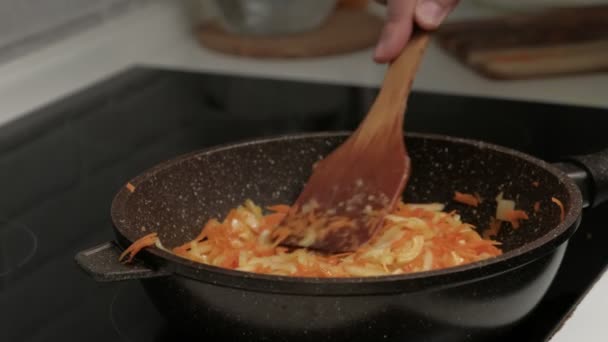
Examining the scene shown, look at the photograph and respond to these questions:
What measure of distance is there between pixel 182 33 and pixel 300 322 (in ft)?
3.93

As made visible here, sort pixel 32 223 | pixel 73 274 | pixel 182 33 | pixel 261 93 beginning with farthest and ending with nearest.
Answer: pixel 182 33 → pixel 261 93 → pixel 32 223 → pixel 73 274

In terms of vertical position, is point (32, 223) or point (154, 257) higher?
point (154, 257)

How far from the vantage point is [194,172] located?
0.92 metres

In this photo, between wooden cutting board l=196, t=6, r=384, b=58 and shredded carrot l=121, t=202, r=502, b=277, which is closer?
shredded carrot l=121, t=202, r=502, b=277

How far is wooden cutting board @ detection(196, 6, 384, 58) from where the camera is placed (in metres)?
1.59

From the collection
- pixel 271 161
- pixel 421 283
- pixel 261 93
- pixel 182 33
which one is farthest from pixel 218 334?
pixel 182 33

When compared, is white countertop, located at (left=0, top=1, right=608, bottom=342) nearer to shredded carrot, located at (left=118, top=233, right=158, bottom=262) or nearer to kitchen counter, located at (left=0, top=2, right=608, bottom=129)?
kitchen counter, located at (left=0, top=2, right=608, bottom=129)

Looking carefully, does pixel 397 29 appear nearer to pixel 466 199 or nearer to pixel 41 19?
pixel 466 199

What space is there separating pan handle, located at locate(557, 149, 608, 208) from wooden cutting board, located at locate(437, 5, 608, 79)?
642mm

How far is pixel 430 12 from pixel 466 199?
0.63 feet

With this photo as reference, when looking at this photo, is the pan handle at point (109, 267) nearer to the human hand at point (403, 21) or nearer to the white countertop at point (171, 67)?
the human hand at point (403, 21)

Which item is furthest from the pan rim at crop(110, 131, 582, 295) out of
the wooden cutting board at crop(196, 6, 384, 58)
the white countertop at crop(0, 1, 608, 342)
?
the wooden cutting board at crop(196, 6, 384, 58)

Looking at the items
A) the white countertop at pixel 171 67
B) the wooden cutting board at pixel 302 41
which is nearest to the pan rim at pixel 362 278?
the white countertop at pixel 171 67

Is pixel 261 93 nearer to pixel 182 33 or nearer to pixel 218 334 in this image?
pixel 182 33
